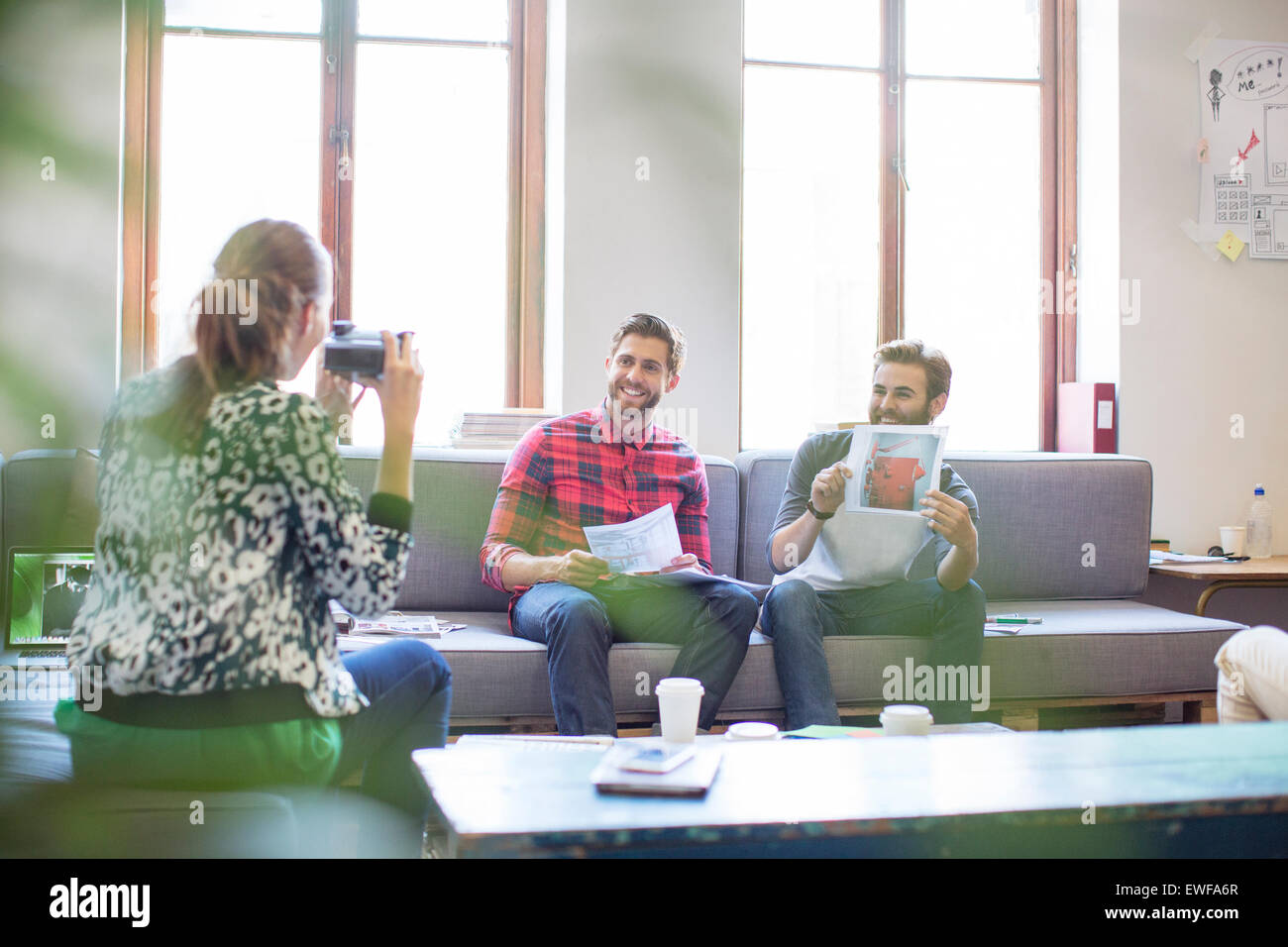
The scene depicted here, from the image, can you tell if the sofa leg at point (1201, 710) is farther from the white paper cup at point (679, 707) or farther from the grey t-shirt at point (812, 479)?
the white paper cup at point (679, 707)

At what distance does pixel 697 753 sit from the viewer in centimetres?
124

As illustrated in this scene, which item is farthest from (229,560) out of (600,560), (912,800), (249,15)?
(249,15)

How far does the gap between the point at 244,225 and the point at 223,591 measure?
1.50 ft

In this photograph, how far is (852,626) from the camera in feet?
7.77

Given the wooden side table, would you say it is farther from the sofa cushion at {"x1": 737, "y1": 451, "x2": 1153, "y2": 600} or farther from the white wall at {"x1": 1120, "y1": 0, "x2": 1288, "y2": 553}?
the white wall at {"x1": 1120, "y1": 0, "x2": 1288, "y2": 553}

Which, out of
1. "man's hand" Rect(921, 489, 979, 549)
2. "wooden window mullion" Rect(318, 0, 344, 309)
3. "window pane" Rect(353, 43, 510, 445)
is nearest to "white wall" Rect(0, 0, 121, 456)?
"wooden window mullion" Rect(318, 0, 344, 309)

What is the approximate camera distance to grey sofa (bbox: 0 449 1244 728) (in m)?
2.18

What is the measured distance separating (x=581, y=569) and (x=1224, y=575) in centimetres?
178

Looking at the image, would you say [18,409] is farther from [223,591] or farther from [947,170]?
[947,170]

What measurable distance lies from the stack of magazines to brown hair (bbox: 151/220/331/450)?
1.73 m
